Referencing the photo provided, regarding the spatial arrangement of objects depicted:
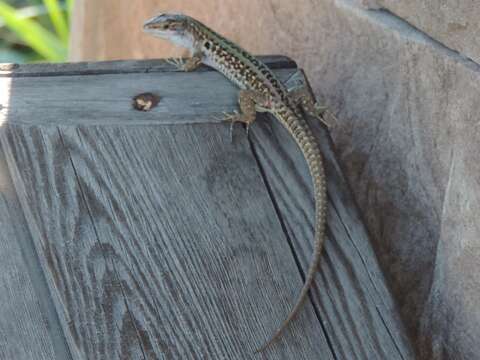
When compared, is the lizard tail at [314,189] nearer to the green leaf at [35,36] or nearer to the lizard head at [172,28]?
the lizard head at [172,28]

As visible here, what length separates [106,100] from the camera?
230 cm

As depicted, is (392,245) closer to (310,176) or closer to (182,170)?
(310,176)

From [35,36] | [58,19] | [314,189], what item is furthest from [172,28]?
[58,19]

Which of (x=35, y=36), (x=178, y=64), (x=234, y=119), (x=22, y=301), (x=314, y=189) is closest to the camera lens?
(x=22, y=301)

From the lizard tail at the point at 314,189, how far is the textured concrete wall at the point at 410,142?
0.68ft

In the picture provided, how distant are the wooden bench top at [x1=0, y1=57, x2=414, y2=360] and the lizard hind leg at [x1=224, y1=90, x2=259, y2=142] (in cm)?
3

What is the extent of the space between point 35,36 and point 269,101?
11.7 feet

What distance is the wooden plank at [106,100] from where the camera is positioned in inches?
Answer: 86.7

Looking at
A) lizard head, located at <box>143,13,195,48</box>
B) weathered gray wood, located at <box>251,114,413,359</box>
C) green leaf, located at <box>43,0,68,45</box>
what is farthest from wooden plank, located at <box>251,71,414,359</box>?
green leaf, located at <box>43,0,68,45</box>

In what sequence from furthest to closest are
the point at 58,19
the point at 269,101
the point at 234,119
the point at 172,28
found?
the point at 58,19, the point at 172,28, the point at 269,101, the point at 234,119

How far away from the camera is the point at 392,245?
2404mm

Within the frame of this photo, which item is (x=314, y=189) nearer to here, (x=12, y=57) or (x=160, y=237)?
(x=160, y=237)

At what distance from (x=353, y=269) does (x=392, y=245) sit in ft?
1.09

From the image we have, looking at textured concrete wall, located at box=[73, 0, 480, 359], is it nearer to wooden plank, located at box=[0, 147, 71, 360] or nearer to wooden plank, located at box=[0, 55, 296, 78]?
wooden plank, located at box=[0, 55, 296, 78]
